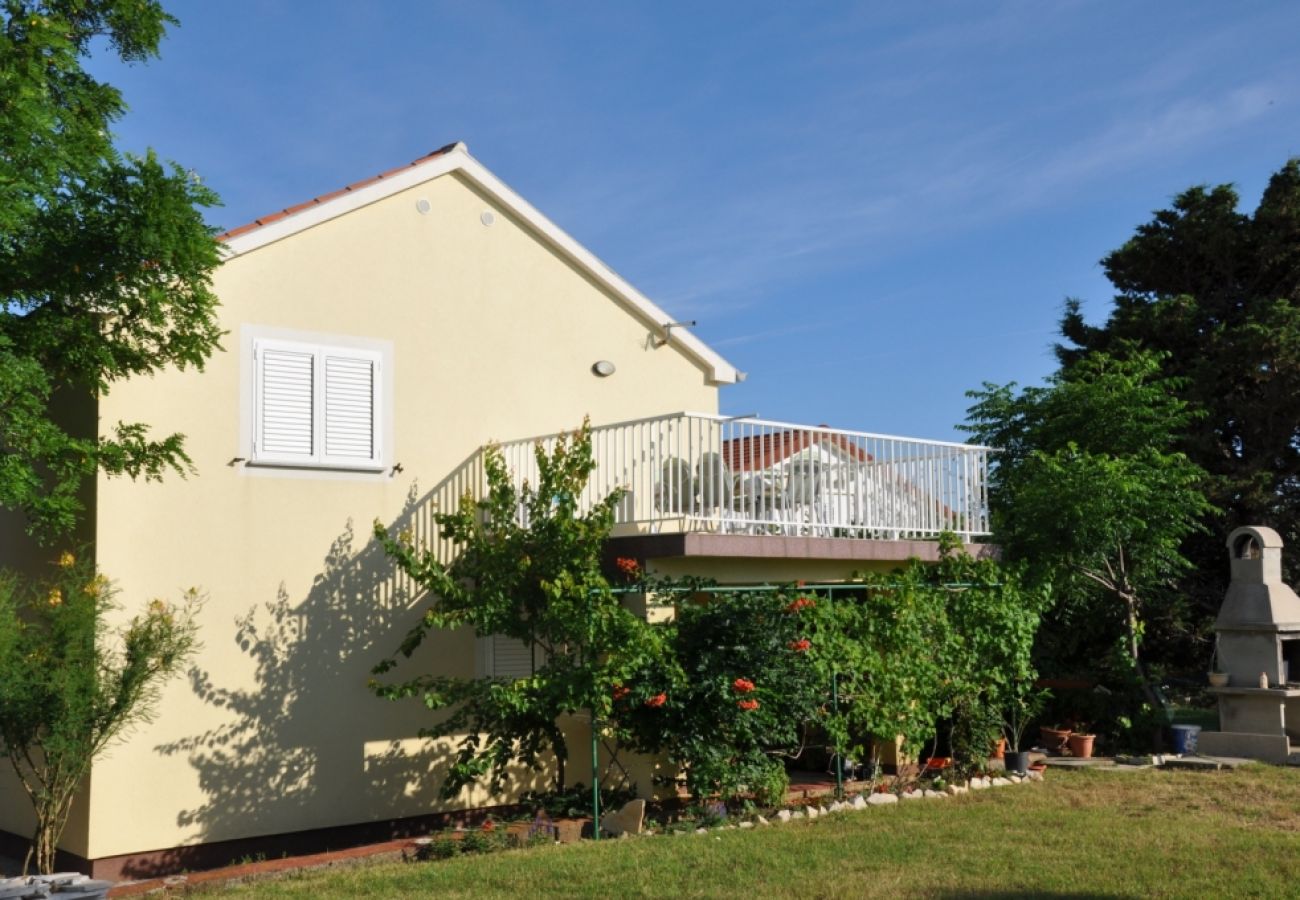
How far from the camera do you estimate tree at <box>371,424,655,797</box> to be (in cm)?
1177

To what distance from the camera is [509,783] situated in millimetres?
13719

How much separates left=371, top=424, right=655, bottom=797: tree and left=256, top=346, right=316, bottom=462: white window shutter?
1.21 meters

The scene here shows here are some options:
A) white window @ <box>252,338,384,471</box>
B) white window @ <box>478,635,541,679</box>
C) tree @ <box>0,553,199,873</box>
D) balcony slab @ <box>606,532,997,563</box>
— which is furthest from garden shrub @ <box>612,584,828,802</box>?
tree @ <box>0,553,199,873</box>

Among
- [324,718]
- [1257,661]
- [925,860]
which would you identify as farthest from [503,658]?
[1257,661]

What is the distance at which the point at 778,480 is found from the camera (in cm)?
1404

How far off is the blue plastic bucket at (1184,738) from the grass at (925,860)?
11.8ft

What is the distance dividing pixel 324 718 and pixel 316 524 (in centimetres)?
191

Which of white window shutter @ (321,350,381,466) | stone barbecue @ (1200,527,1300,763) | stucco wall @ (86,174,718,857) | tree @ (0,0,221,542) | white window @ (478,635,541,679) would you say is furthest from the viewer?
stone barbecue @ (1200,527,1300,763)

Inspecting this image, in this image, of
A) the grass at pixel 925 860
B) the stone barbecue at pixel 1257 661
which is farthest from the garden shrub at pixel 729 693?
the stone barbecue at pixel 1257 661

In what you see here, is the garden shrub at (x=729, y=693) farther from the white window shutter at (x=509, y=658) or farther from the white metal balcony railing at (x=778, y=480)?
the white window shutter at (x=509, y=658)

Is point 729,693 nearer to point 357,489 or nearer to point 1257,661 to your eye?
point 357,489

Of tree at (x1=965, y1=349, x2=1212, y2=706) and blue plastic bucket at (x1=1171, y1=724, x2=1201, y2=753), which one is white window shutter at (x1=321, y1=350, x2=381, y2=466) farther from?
blue plastic bucket at (x1=1171, y1=724, x2=1201, y2=753)

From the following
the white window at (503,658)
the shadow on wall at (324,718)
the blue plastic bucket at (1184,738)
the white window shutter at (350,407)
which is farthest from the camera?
the blue plastic bucket at (1184,738)

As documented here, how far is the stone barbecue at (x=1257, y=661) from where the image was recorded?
54.5 feet
